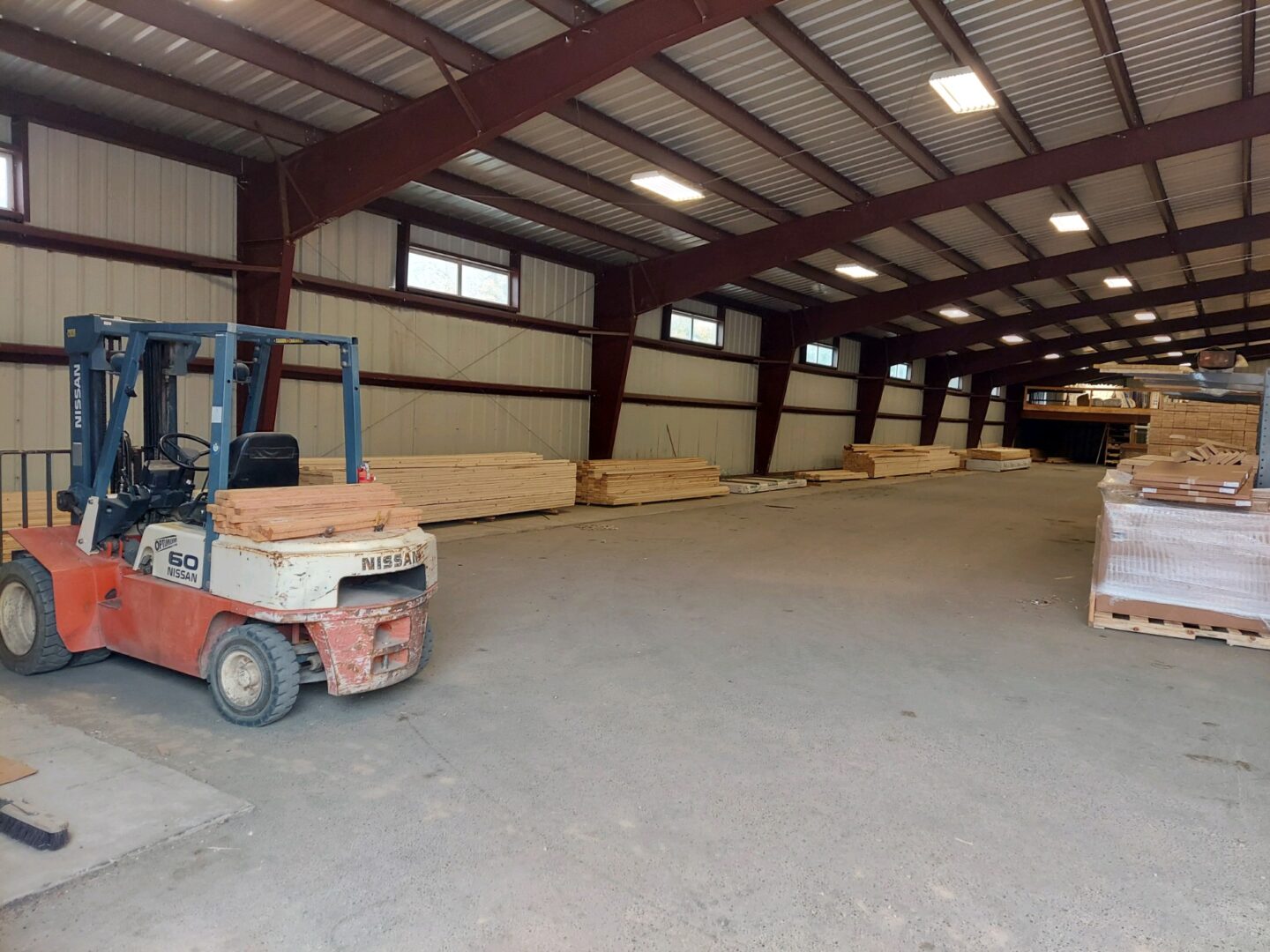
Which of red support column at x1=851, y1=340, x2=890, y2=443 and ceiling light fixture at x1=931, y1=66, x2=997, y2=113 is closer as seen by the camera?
ceiling light fixture at x1=931, y1=66, x2=997, y2=113

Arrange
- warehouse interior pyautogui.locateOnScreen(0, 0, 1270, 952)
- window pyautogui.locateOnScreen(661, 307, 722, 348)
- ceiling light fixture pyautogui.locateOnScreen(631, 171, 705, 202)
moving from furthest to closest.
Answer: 1. window pyautogui.locateOnScreen(661, 307, 722, 348)
2. ceiling light fixture pyautogui.locateOnScreen(631, 171, 705, 202)
3. warehouse interior pyautogui.locateOnScreen(0, 0, 1270, 952)

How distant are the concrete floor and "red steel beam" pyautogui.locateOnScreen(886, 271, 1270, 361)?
699 inches

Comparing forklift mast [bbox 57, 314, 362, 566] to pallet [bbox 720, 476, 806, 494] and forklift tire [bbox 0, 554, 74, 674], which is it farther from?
pallet [bbox 720, 476, 806, 494]

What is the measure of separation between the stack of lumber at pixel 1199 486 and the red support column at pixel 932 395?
2494cm

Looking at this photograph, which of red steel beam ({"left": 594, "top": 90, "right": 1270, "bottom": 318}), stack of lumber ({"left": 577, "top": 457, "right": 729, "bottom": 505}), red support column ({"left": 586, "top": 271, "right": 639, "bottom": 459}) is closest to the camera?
red steel beam ({"left": 594, "top": 90, "right": 1270, "bottom": 318})

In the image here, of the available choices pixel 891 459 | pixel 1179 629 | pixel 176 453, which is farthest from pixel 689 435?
pixel 176 453

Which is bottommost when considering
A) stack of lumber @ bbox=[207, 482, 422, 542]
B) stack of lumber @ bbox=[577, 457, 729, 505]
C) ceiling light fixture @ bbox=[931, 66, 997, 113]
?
stack of lumber @ bbox=[577, 457, 729, 505]

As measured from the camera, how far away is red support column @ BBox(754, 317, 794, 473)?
22016 millimetres

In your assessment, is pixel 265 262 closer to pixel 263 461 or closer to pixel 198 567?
pixel 263 461

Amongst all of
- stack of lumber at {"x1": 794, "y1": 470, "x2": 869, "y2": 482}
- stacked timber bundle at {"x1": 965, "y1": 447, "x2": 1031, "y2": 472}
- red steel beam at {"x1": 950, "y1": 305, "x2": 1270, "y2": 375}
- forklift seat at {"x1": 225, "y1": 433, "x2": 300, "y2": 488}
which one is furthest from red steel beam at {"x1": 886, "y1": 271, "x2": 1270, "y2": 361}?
forklift seat at {"x1": 225, "y1": 433, "x2": 300, "y2": 488}

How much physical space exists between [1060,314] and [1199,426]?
9873 millimetres

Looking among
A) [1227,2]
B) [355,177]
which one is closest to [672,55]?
[355,177]

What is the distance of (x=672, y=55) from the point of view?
8727 mm

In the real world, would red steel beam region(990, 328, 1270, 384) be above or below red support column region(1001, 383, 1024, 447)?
above
